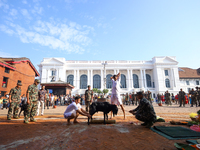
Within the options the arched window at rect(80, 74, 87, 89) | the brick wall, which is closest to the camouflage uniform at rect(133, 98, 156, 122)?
the brick wall

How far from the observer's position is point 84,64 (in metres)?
47.0

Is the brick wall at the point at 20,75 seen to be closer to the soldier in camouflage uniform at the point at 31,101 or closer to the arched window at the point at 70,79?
the soldier in camouflage uniform at the point at 31,101

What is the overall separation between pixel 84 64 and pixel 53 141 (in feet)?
148

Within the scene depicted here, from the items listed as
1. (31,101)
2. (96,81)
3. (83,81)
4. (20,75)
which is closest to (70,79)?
(83,81)

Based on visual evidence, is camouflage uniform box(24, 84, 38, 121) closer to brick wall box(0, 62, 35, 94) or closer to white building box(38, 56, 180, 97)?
brick wall box(0, 62, 35, 94)

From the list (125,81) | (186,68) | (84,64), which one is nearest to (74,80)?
(84,64)

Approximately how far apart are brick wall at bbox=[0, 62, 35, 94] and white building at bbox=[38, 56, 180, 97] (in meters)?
21.3

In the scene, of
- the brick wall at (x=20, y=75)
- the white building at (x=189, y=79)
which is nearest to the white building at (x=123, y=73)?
the white building at (x=189, y=79)

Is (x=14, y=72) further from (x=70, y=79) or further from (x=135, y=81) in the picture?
(x=135, y=81)

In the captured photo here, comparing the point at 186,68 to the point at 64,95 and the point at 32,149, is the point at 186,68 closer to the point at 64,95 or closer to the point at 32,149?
the point at 64,95

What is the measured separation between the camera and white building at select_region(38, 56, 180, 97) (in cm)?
4459

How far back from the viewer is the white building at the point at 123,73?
146 feet

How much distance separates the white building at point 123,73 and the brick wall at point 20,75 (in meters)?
21.3

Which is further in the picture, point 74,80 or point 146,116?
point 74,80
